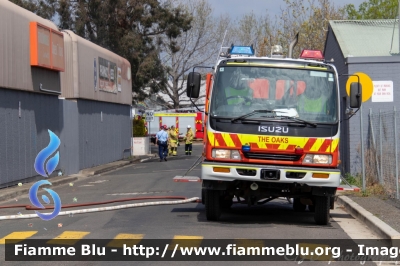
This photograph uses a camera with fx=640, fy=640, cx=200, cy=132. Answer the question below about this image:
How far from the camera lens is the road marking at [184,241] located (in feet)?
29.4

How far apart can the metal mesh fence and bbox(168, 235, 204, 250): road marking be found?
6.74 meters

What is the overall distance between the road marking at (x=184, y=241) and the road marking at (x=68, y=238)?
1.43 metres

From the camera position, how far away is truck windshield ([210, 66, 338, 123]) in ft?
35.2

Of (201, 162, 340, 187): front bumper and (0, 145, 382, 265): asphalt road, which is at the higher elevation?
(201, 162, 340, 187): front bumper

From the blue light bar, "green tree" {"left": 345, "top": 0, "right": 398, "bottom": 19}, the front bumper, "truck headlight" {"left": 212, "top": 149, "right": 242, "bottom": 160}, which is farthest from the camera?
"green tree" {"left": 345, "top": 0, "right": 398, "bottom": 19}

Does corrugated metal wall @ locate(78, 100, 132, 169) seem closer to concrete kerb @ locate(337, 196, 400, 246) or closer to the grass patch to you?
the grass patch

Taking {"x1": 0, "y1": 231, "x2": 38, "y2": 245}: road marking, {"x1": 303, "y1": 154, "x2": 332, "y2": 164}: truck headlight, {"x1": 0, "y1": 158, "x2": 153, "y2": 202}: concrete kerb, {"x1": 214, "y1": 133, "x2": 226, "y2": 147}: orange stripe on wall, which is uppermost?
{"x1": 214, "y1": 133, "x2": 226, "y2": 147}: orange stripe on wall

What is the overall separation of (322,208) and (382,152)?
5.86m

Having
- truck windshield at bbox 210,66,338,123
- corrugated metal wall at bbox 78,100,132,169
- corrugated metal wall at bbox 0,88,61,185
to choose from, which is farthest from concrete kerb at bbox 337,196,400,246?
corrugated metal wall at bbox 78,100,132,169

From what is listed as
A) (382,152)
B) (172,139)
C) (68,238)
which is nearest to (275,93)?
(68,238)

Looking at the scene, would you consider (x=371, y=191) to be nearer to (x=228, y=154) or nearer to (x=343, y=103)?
(x=343, y=103)

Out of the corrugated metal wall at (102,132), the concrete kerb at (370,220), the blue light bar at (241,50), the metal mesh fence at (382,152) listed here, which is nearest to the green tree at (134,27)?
the corrugated metal wall at (102,132)

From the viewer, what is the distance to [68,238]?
9.57 meters

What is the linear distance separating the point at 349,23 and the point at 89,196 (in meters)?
11.1
